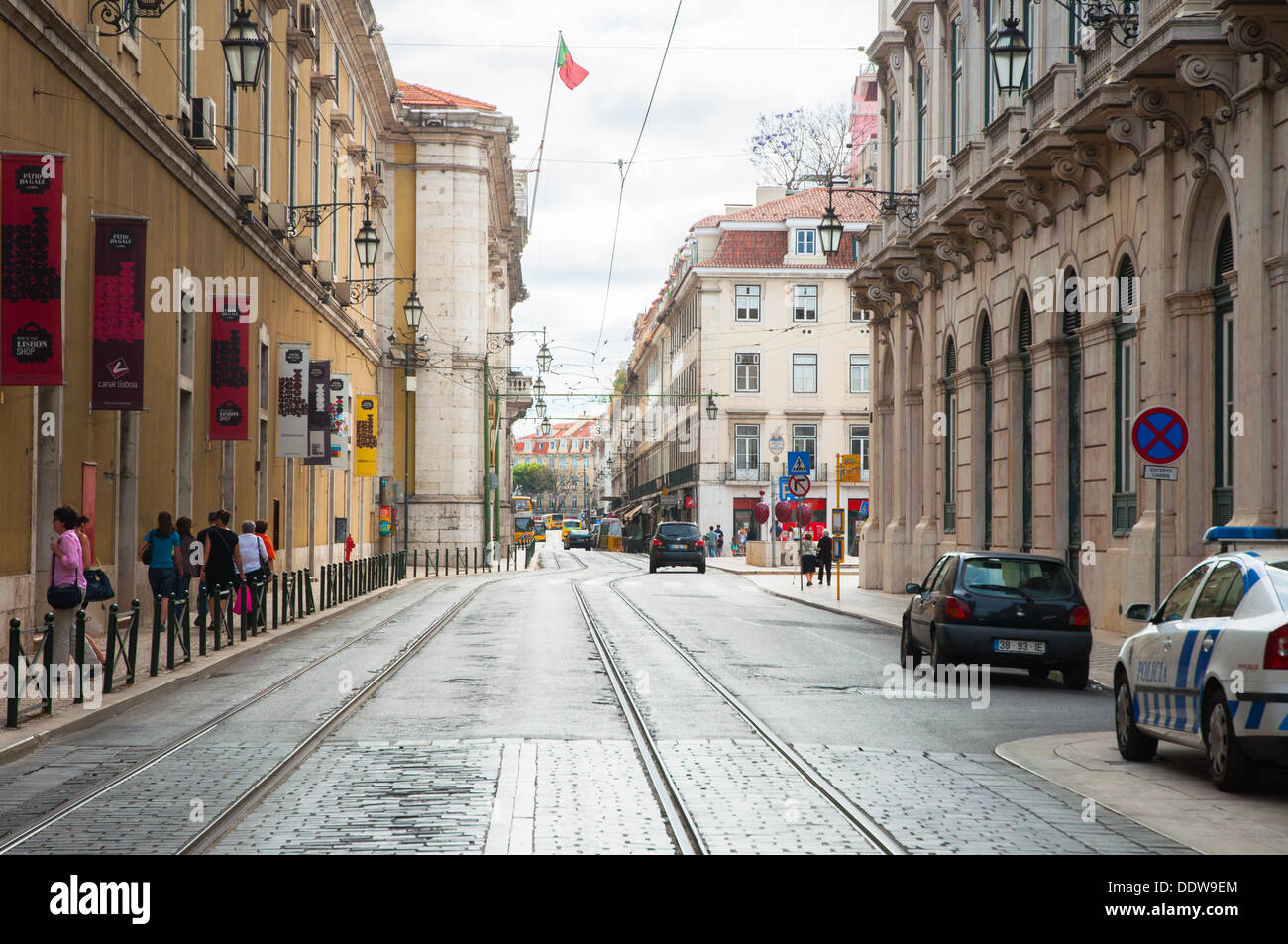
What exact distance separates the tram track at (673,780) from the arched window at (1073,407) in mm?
9532

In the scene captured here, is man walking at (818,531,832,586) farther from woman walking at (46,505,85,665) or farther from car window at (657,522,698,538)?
woman walking at (46,505,85,665)

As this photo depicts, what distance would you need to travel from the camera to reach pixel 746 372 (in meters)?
80.6

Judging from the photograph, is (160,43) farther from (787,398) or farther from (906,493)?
(787,398)

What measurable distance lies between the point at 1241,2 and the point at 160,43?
15838 mm

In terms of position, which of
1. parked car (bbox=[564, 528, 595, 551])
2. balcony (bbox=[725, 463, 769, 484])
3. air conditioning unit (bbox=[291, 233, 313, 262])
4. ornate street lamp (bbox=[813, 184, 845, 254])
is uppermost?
air conditioning unit (bbox=[291, 233, 313, 262])

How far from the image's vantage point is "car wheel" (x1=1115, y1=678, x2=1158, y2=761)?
1144cm

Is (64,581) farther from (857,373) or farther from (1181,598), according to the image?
(857,373)

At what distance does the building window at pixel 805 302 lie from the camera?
8012 centimetres

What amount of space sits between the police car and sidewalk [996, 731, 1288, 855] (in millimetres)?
235

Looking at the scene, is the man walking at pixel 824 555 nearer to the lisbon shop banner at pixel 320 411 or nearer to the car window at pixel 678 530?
the car window at pixel 678 530

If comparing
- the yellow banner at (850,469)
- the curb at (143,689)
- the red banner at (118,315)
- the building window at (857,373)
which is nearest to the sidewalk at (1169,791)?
the curb at (143,689)

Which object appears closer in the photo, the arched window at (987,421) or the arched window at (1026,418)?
the arched window at (1026,418)

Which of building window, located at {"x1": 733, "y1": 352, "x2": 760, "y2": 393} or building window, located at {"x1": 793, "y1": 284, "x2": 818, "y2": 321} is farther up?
building window, located at {"x1": 793, "y1": 284, "x2": 818, "y2": 321}

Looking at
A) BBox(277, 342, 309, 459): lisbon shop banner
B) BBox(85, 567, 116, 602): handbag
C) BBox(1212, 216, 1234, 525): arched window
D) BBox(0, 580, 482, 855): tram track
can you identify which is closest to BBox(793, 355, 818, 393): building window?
BBox(277, 342, 309, 459): lisbon shop banner
